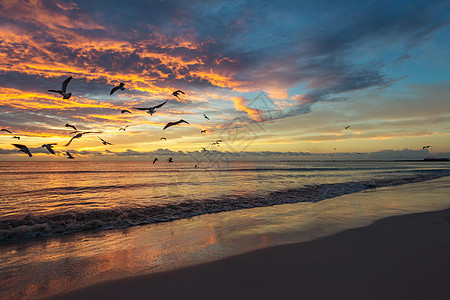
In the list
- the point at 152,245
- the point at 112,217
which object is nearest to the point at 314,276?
the point at 152,245

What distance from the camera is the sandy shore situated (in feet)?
16.0

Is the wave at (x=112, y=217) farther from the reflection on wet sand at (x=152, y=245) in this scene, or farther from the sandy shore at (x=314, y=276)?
the sandy shore at (x=314, y=276)

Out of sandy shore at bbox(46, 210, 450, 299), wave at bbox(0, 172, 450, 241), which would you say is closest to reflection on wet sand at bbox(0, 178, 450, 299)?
sandy shore at bbox(46, 210, 450, 299)

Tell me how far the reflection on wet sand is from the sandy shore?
640mm

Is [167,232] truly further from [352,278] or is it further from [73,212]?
[73,212]

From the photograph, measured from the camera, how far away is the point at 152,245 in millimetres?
8305

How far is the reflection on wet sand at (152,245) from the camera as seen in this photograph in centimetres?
600

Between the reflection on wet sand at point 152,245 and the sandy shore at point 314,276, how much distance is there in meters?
0.64

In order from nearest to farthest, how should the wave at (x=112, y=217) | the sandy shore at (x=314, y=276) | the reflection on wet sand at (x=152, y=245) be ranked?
the sandy shore at (x=314, y=276), the reflection on wet sand at (x=152, y=245), the wave at (x=112, y=217)

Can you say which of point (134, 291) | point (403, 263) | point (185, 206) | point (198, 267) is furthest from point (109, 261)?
point (185, 206)

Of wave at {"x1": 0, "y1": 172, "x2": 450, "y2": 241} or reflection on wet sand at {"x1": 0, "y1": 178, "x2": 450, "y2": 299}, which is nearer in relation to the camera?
reflection on wet sand at {"x1": 0, "y1": 178, "x2": 450, "y2": 299}

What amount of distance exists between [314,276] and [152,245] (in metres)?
5.27

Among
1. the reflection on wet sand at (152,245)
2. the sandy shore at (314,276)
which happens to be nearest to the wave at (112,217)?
the reflection on wet sand at (152,245)

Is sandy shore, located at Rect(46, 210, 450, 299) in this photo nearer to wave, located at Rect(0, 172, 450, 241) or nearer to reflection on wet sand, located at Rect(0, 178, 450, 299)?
reflection on wet sand, located at Rect(0, 178, 450, 299)
